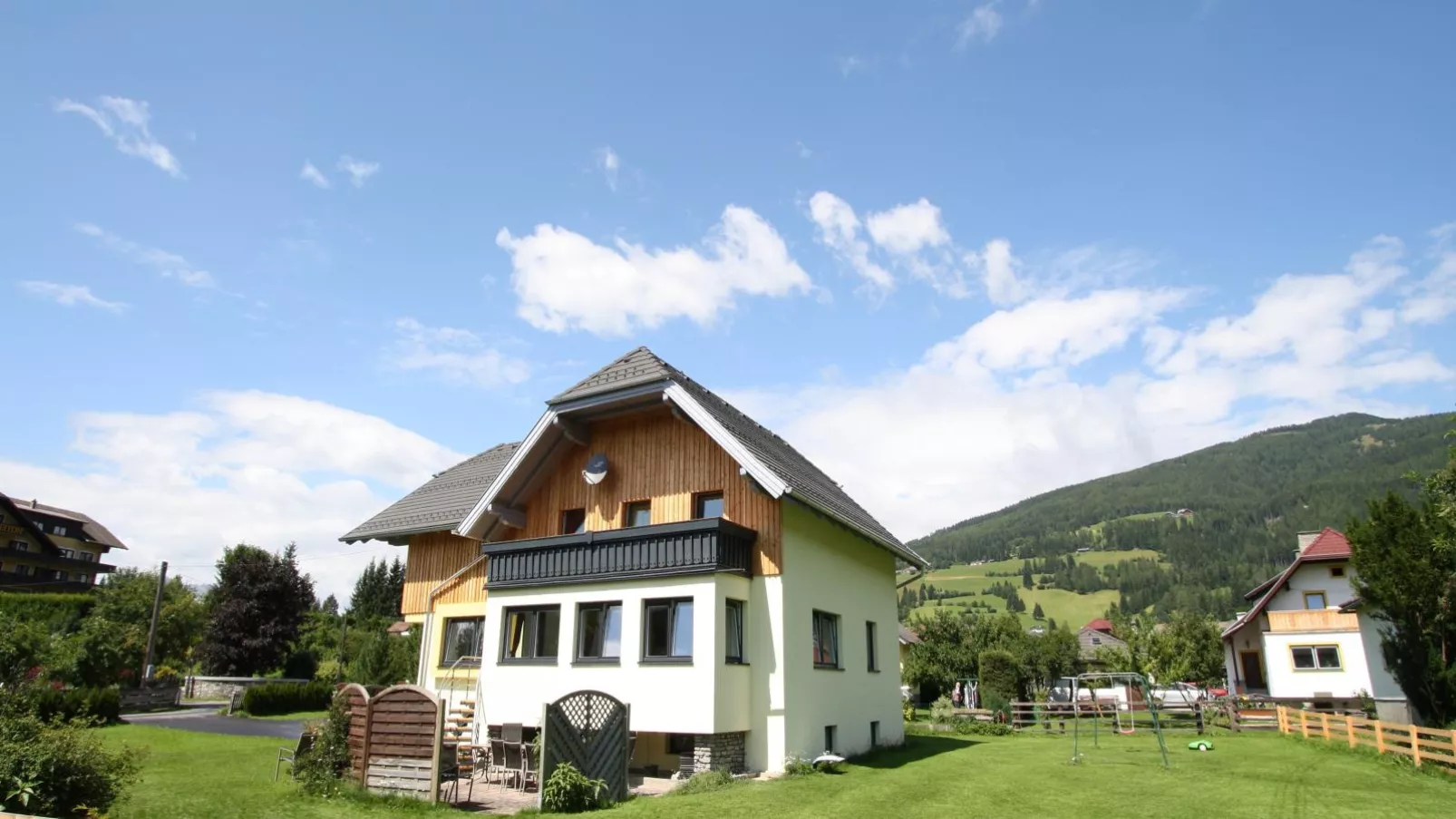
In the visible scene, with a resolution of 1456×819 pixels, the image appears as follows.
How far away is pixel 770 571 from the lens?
18.5 metres

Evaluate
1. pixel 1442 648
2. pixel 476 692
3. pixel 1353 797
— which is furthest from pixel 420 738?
pixel 1442 648

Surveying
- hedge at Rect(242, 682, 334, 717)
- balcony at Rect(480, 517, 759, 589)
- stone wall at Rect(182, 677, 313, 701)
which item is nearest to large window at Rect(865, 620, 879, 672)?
balcony at Rect(480, 517, 759, 589)

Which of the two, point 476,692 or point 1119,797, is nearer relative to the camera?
point 1119,797

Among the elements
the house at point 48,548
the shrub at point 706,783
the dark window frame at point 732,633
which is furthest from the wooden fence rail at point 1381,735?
the house at point 48,548

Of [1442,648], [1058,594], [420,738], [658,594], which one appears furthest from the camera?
[1058,594]

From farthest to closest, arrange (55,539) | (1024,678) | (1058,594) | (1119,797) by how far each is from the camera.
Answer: (1058,594) < (55,539) < (1024,678) < (1119,797)

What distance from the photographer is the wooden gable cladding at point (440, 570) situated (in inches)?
945

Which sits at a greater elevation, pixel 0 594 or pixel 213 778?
pixel 0 594

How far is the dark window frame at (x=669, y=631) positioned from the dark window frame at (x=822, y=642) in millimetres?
3796

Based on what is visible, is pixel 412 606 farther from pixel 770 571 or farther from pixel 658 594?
pixel 770 571

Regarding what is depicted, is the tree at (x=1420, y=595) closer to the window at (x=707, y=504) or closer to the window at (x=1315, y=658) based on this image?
the window at (x=1315, y=658)

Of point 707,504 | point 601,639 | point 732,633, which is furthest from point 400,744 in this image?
point 707,504

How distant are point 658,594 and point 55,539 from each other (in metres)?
83.0

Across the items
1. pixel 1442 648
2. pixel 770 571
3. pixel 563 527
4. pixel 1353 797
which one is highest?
pixel 563 527
